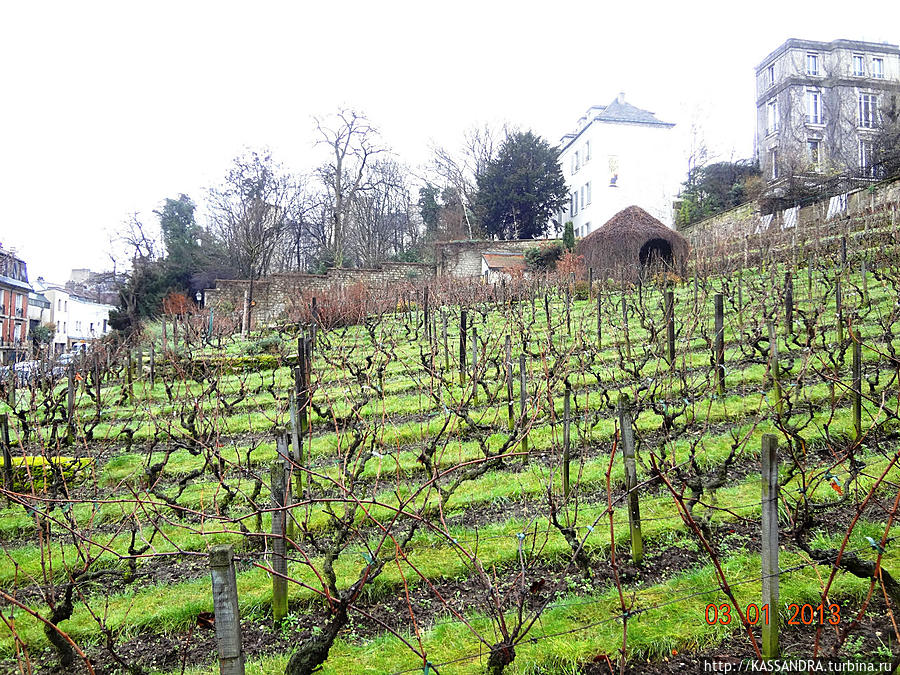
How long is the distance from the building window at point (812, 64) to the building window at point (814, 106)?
205 centimetres

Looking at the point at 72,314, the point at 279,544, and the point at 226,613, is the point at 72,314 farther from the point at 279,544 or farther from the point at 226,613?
the point at 226,613

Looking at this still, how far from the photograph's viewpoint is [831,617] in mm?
3070

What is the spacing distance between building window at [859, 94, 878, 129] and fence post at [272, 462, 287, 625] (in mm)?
42491

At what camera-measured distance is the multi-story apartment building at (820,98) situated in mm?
33188

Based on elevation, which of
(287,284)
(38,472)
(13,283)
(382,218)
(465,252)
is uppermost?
(382,218)

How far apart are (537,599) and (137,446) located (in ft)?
23.1

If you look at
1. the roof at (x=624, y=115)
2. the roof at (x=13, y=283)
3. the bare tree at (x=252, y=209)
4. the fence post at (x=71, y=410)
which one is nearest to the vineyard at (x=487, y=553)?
the fence post at (x=71, y=410)

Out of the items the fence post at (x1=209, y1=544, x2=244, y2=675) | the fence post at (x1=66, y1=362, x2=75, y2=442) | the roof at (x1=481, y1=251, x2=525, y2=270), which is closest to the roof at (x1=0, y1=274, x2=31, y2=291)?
the roof at (x1=481, y1=251, x2=525, y2=270)

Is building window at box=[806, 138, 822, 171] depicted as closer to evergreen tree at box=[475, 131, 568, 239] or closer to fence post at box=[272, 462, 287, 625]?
evergreen tree at box=[475, 131, 568, 239]

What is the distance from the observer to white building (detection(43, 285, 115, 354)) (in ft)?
148

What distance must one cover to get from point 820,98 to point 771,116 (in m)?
2.81

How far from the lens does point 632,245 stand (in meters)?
22.7
